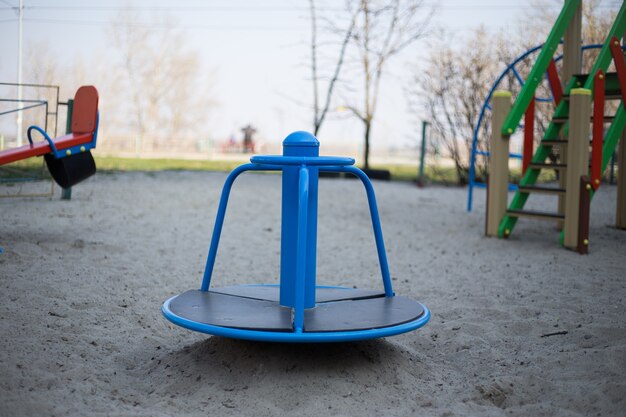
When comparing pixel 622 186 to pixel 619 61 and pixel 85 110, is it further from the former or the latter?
pixel 85 110

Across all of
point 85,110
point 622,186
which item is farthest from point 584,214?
point 85,110

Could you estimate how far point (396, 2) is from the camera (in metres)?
13.6

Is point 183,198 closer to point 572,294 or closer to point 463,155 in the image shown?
point 572,294

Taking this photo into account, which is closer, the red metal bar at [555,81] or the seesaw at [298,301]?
the seesaw at [298,301]

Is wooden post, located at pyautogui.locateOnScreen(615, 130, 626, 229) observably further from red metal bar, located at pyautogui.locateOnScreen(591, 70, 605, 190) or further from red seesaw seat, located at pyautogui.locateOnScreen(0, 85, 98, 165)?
red seesaw seat, located at pyautogui.locateOnScreen(0, 85, 98, 165)

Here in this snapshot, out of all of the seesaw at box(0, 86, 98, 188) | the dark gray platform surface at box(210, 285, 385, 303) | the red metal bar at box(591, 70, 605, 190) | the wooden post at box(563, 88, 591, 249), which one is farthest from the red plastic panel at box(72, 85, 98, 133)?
the red metal bar at box(591, 70, 605, 190)

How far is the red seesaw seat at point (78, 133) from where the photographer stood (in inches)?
195

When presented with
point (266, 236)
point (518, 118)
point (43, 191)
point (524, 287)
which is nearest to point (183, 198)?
point (43, 191)

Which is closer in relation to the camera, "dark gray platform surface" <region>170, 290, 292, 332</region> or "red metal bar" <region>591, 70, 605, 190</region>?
"dark gray platform surface" <region>170, 290, 292, 332</region>

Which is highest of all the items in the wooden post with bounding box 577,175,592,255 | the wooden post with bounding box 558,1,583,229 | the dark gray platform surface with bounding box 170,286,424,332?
the wooden post with bounding box 558,1,583,229

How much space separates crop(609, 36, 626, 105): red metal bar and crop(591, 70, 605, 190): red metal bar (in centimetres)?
23

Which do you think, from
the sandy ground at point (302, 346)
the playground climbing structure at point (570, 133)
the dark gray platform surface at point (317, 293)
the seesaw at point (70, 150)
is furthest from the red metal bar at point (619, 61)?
the seesaw at point (70, 150)

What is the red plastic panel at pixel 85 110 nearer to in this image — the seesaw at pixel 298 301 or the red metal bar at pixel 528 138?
the seesaw at pixel 298 301

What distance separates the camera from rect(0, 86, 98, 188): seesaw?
5.04 meters
